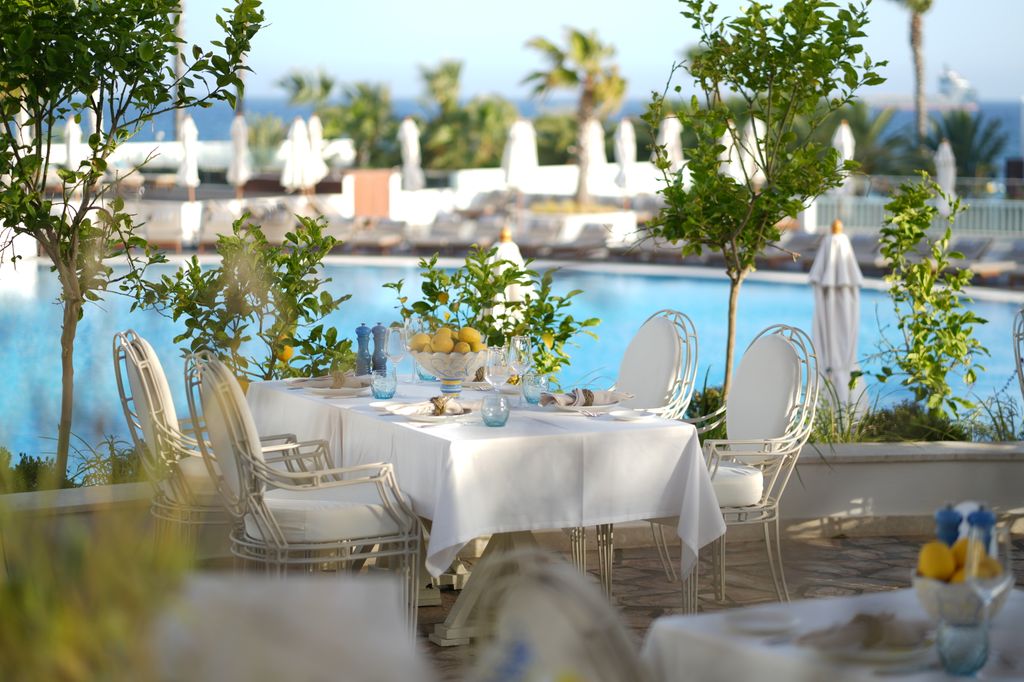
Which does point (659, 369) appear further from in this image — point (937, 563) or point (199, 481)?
point (937, 563)

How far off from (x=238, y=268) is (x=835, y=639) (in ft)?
13.6

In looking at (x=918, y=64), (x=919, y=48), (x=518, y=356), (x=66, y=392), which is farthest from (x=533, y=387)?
(x=918, y=64)

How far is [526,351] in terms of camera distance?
4836 millimetres

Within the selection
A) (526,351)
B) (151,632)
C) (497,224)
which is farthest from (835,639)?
(497,224)

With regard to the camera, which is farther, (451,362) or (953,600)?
(451,362)

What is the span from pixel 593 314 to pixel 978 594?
525 inches

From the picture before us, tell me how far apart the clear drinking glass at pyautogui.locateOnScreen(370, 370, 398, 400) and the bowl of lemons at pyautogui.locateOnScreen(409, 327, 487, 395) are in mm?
209

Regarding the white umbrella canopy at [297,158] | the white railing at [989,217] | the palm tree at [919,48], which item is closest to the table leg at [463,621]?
the white railing at [989,217]

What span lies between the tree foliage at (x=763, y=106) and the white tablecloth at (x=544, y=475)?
1.82 meters

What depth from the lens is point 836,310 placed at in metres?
7.89

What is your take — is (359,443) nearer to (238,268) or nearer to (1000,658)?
(238,268)

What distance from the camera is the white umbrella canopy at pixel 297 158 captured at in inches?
845

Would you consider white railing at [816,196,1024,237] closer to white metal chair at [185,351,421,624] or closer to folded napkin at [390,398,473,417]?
folded napkin at [390,398,473,417]

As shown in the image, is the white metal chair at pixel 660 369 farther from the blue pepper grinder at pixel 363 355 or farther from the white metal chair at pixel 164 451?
the white metal chair at pixel 164 451
